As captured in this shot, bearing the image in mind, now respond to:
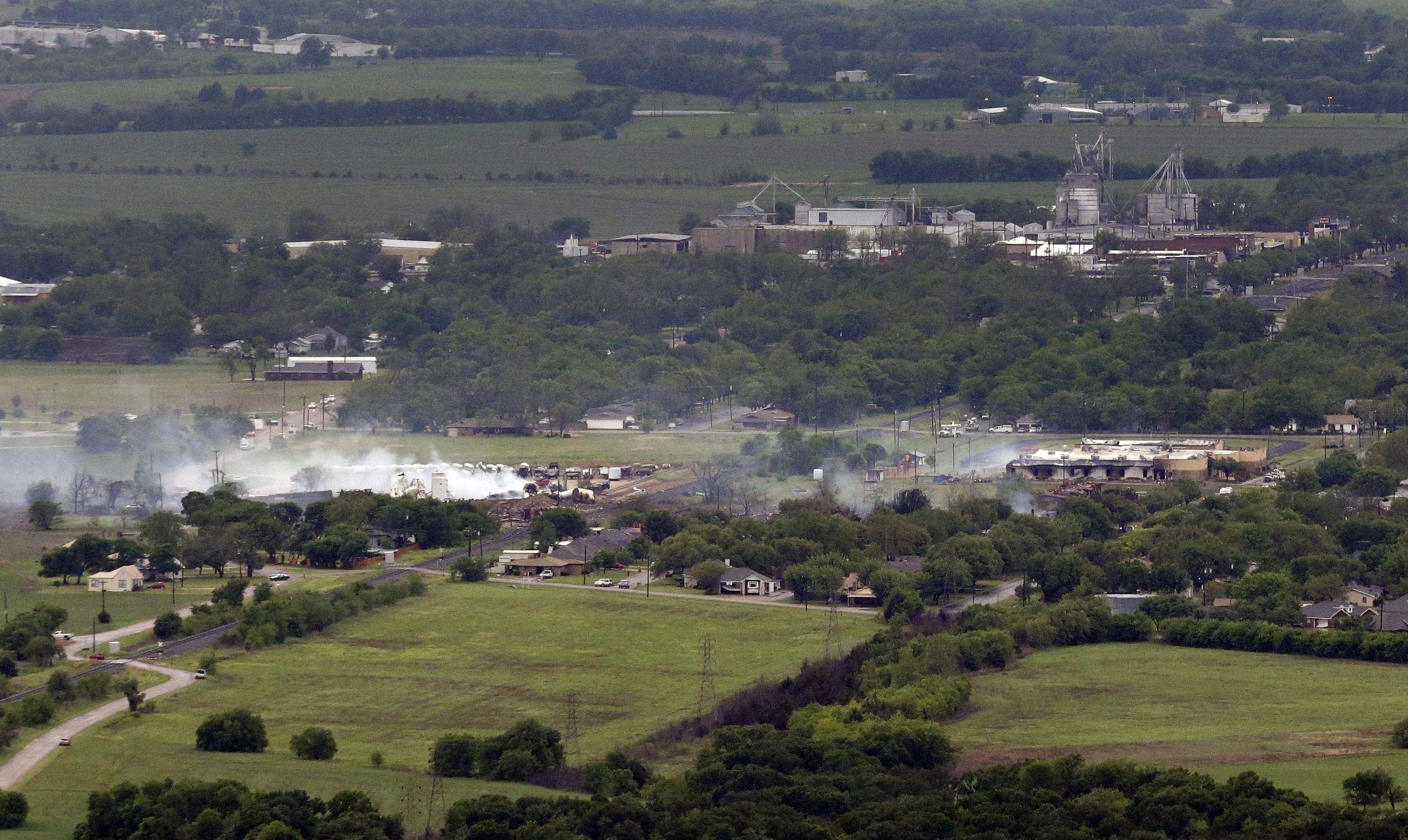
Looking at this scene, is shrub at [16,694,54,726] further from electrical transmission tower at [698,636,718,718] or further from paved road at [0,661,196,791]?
electrical transmission tower at [698,636,718,718]

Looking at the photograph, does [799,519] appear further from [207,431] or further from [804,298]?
[804,298]

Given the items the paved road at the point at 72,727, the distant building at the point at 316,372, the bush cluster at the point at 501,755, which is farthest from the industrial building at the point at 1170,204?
the bush cluster at the point at 501,755

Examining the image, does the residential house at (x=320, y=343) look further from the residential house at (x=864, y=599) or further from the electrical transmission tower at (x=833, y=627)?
the electrical transmission tower at (x=833, y=627)

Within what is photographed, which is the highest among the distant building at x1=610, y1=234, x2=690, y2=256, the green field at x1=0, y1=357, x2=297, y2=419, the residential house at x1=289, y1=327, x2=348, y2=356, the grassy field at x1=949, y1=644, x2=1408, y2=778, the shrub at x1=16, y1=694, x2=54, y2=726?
the distant building at x1=610, y1=234, x2=690, y2=256

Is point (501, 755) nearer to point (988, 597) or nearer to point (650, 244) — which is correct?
point (988, 597)

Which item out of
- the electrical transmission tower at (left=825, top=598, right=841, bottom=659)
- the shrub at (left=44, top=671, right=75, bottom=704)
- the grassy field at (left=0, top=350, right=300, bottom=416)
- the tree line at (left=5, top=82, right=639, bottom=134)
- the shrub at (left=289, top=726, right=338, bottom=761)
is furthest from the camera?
the tree line at (left=5, top=82, right=639, bottom=134)

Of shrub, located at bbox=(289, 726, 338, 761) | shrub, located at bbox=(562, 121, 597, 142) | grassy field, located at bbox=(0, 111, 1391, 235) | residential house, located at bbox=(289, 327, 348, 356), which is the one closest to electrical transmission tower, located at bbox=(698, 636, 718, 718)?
shrub, located at bbox=(289, 726, 338, 761)
